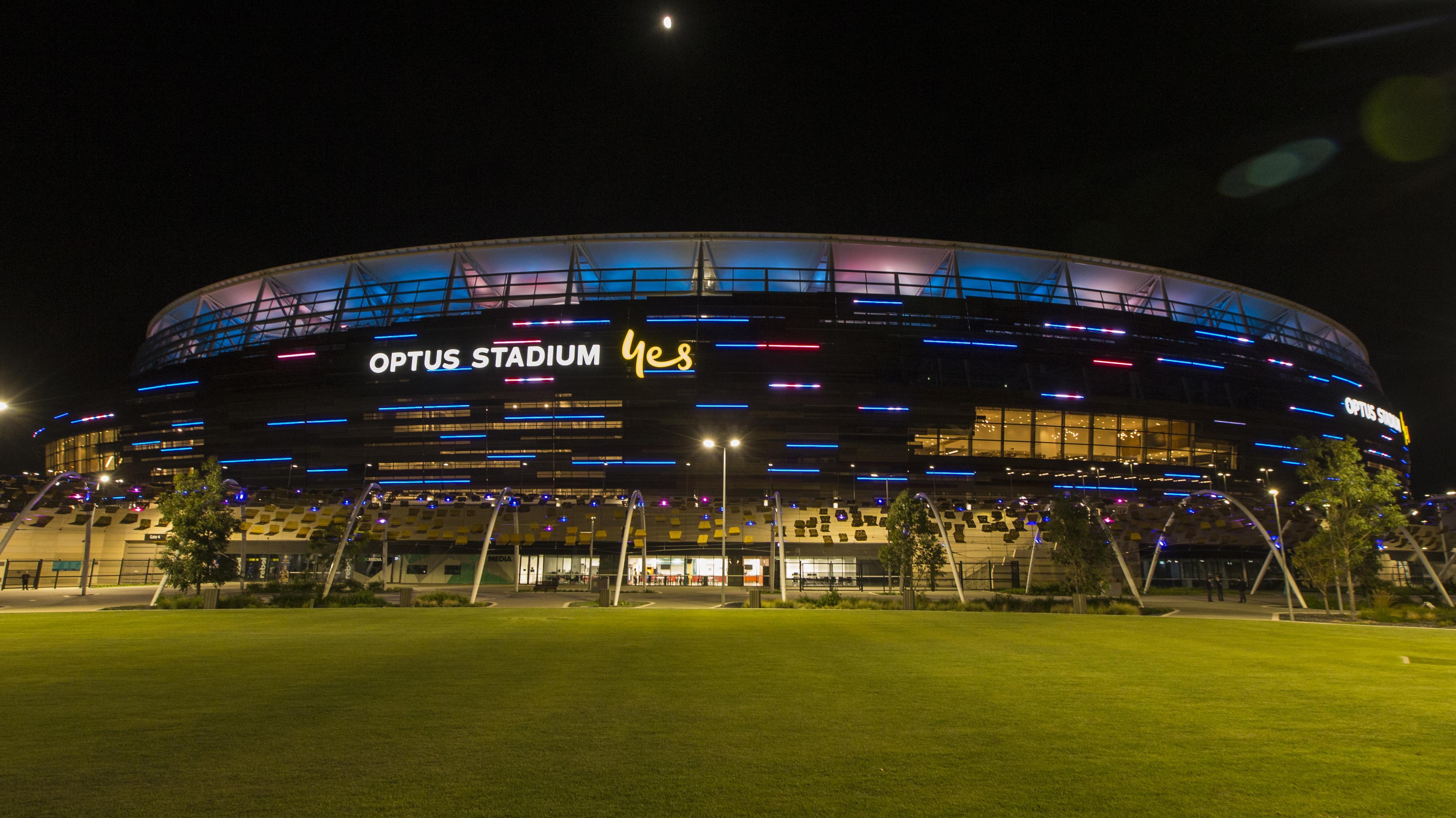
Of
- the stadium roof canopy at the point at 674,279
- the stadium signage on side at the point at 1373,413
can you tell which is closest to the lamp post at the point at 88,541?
A: the stadium roof canopy at the point at 674,279

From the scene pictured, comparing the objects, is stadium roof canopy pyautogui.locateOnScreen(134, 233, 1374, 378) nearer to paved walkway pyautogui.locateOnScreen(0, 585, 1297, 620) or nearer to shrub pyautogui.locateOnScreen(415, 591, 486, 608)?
paved walkway pyautogui.locateOnScreen(0, 585, 1297, 620)

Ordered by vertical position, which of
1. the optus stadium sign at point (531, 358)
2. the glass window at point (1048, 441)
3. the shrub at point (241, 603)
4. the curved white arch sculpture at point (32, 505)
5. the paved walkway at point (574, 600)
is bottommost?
the paved walkway at point (574, 600)

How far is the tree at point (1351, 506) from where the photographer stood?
96.0 ft

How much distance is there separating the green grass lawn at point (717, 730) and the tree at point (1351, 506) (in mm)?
14335

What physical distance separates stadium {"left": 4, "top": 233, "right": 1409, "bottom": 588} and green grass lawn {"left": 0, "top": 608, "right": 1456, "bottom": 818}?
Result: 40.0 metres

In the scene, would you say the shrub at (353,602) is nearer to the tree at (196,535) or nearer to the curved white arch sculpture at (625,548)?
the tree at (196,535)

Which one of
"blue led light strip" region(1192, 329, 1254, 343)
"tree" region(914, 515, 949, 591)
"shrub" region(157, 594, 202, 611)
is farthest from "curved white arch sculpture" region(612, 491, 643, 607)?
"blue led light strip" region(1192, 329, 1254, 343)

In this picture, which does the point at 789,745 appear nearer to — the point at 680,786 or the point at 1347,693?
the point at 680,786

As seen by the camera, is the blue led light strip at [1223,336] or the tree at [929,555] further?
the blue led light strip at [1223,336]

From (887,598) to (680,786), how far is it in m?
32.6

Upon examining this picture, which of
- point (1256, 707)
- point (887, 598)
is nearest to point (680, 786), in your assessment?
point (1256, 707)

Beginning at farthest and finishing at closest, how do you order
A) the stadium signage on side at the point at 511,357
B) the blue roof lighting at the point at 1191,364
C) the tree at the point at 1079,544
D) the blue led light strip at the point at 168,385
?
the blue led light strip at the point at 168,385 < the blue roof lighting at the point at 1191,364 < the stadium signage on side at the point at 511,357 < the tree at the point at 1079,544

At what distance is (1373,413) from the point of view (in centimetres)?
7669

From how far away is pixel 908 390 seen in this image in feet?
200
